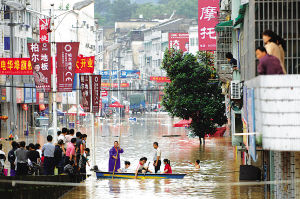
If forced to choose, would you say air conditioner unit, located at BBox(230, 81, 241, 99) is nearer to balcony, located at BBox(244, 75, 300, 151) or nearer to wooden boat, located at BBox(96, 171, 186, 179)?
wooden boat, located at BBox(96, 171, 186, 179)

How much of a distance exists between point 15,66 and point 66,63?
14.8 metres

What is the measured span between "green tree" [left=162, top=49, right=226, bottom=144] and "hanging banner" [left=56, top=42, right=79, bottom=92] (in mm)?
19985

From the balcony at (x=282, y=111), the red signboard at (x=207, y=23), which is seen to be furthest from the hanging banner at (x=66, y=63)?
the balcony at (x=282, y=111)

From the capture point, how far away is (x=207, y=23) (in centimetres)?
4309

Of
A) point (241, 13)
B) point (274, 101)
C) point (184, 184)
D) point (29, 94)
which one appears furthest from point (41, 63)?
point (29, 94)

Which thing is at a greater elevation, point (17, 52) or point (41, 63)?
point (17, 52)

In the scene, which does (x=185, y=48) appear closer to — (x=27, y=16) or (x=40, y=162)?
(x=27, y=16)

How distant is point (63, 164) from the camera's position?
75.0 feet

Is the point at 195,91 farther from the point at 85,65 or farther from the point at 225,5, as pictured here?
the point at 225,5

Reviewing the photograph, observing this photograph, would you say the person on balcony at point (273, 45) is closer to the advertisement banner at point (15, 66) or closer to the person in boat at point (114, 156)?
the person in boat at point (114, 156)

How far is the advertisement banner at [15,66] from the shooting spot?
142 ft

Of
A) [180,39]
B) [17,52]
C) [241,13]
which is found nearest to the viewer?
[241,13]

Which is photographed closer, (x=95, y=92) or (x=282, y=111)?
(x=282, y=111)

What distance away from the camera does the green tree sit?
161 feet
